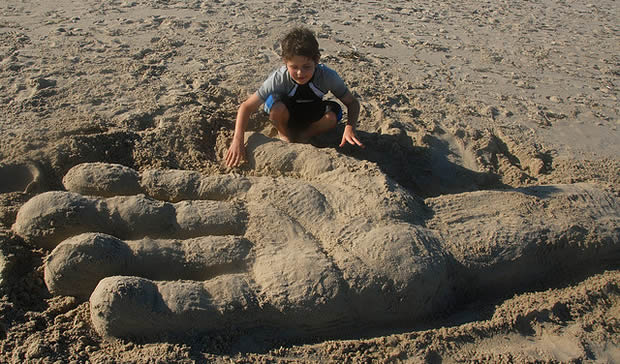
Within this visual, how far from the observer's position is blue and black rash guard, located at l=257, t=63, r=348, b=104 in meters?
3.33

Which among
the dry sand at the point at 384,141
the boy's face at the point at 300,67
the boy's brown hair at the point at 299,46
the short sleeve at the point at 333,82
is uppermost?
the boy's brown hair at the point at 299,46

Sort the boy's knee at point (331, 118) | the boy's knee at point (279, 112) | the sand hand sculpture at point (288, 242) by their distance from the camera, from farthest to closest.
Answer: the boy's knee at point (331, 118) < the boy's knee at point (279, 112) < the sand hand sculpture at point (288, 242)

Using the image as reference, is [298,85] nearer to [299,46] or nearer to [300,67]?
[300,67]

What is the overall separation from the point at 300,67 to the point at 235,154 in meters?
0.65

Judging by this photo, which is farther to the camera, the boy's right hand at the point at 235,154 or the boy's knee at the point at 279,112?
the boy's knee at the point at 279,112

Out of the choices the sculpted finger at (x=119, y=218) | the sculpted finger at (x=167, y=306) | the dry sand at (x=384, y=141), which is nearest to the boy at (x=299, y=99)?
the dry sand at (x=384, y=141)

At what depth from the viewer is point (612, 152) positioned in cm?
393

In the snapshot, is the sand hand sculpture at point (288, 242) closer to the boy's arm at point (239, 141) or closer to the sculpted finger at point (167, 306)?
the sculpted finger at point (167, 306)

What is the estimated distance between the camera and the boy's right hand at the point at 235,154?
3.12 meters

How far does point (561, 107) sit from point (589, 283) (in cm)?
207

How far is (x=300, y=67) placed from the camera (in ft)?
10.2

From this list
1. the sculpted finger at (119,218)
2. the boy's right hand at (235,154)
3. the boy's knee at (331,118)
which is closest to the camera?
the sculpted finger at (119,218)

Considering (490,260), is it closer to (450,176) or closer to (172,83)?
(450,176)

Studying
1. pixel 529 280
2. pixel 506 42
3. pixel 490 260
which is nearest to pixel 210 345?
pixel 490 260
